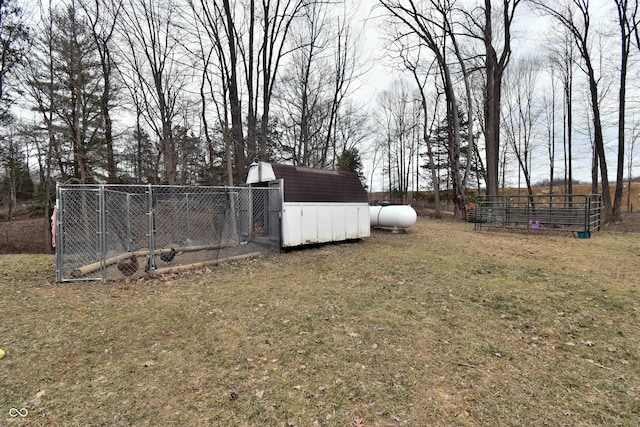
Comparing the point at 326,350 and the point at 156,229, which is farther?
the point at 156,229

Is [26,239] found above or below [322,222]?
below

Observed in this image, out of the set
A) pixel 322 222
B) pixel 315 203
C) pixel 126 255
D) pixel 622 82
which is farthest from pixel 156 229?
pixel 622 82

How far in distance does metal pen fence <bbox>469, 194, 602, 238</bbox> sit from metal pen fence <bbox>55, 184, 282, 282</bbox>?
9683 mm

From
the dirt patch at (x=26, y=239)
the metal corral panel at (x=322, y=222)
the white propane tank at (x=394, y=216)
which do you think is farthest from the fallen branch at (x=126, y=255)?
the dirt patch at (x=26, y=239)

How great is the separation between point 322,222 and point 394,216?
13.9 ft

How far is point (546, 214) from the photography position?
11.8m

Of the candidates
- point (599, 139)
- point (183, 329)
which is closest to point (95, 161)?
point (183, 329)

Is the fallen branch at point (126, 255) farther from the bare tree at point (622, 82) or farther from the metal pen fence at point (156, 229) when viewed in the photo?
the bare tree at point (622, 82)

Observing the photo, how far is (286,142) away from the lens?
23734mm

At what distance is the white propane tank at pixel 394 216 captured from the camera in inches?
454

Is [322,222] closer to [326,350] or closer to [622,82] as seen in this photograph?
[326,350]

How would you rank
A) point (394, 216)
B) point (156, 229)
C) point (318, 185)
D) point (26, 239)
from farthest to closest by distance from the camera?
point (26, 239), point (394, 216), point (318, 185), point (156, 229)

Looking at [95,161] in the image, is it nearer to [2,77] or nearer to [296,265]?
[2,77]

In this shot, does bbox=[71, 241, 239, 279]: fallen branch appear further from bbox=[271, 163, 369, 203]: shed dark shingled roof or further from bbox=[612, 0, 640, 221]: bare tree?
bbox=[612, 0, 640, 221]: bare tree
